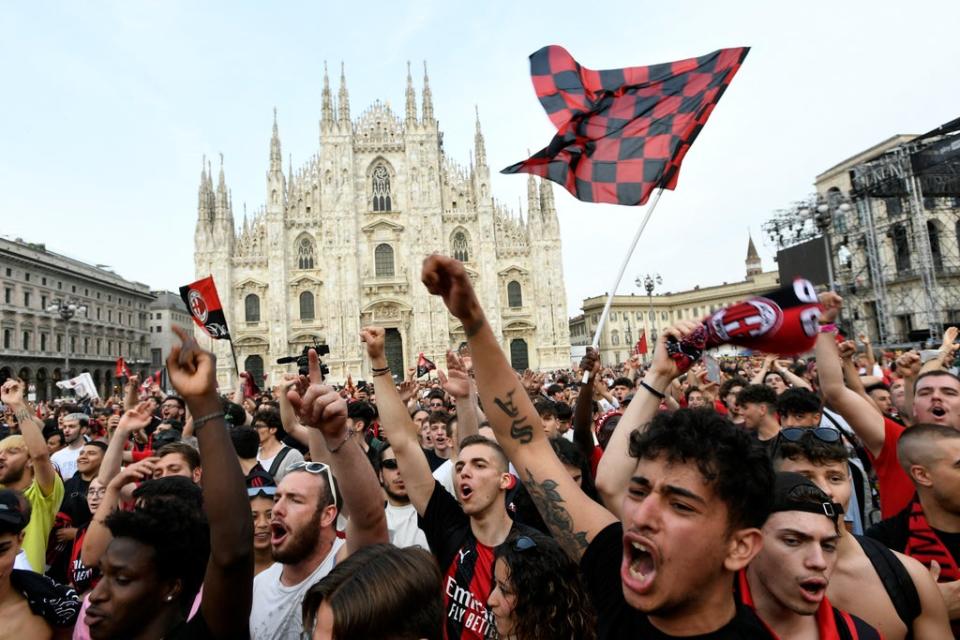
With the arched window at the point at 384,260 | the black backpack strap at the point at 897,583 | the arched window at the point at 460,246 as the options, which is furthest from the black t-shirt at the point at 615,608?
the arched window at the point at 384,260

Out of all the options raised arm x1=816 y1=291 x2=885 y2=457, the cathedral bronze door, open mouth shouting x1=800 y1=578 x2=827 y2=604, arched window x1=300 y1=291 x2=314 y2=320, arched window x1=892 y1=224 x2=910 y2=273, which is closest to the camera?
open mouth shouting x1=800 y1=578 x2=827 y2=604

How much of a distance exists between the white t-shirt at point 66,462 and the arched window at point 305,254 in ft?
99.7

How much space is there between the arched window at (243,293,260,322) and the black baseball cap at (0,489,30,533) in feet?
113

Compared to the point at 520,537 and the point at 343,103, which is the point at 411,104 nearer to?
the point at 343,103

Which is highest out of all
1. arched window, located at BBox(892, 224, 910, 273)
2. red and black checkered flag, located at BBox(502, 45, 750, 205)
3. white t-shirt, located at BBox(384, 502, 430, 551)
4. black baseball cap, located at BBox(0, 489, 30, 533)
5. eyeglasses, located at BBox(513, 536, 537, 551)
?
arched window, located at BBox(892, 224, 910, 273)

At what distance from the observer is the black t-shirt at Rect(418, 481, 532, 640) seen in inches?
96.7

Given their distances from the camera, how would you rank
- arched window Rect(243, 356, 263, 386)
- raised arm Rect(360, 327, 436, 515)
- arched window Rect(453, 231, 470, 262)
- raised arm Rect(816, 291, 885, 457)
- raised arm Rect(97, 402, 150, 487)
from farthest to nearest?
arched window Rect(453, 231, 470, 262) → arched window Rect(243, 356, 263, 386) → raised arm Rect(97, 402, 150, 487) → raised arm Rect(816, 291, 885, 457) → raised arm Rect(360, 327, 436, 515)

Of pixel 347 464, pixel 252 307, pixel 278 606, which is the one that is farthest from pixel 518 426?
pixel 252 307

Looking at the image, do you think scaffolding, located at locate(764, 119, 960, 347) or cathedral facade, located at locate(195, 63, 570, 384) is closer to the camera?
scaffolding, located at locate(764, 119, 960, 347)

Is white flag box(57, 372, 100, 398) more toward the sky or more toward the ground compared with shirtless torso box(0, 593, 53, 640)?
more toward the sky

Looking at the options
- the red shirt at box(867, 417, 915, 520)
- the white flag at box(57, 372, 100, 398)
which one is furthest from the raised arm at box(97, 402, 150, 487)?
the white flag at box(57, 372, 100, 398)

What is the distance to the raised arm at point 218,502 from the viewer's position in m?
1.88

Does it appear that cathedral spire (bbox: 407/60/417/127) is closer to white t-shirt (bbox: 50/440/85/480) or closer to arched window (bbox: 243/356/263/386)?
arched window (bbox: 243/356/263/386)

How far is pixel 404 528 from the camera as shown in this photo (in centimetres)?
351
